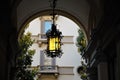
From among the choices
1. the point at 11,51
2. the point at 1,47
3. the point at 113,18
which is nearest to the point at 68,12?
the point at 11,51

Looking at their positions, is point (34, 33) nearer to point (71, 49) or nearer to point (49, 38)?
point (71, 49)

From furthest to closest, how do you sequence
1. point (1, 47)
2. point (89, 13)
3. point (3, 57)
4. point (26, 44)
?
point (26, 44) → point (89, 13) → point (3, 57) → point (1, 47)

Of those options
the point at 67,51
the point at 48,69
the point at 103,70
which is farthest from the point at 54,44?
the point at 67,51

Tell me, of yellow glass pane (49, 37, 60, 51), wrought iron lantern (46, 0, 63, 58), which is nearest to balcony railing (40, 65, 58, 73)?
wrought iron lantern (46, 0, 63, 58)

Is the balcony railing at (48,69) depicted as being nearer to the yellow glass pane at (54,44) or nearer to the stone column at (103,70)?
the stone column at (103,70)

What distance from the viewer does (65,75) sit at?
40906 mm

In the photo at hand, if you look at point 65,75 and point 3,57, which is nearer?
point 3,57

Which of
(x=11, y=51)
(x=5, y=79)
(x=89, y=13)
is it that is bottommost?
(x=5, y=79)

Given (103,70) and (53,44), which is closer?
(53,44)

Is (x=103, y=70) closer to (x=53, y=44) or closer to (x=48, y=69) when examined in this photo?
(x=53, y=44)

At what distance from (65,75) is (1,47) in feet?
90.0

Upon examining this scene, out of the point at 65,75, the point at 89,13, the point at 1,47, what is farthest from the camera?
the point at 65,75

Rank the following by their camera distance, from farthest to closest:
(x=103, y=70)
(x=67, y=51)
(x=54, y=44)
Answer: (x=67, y=51)
(x=103, y=70)
(x=54, y=44)

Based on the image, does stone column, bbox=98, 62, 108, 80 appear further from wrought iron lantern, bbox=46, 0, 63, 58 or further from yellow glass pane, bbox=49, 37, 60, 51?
yellow glass pane, bbox=49, 37, 60, 51
